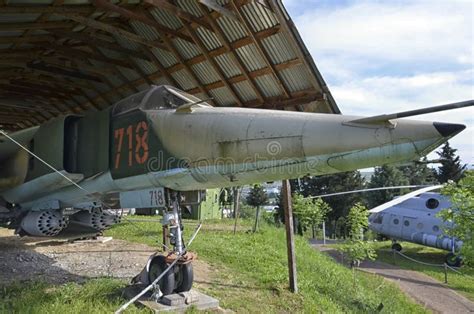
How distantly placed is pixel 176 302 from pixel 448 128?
4.41m

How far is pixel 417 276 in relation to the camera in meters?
19.0

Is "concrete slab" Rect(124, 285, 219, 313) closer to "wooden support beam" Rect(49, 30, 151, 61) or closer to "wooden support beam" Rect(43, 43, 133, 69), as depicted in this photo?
"wooden support beam" Rect(49, 30, 151, 61)

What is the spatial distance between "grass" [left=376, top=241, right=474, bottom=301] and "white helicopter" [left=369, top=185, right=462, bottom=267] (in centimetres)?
112

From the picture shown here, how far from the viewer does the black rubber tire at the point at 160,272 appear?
20.4 ft

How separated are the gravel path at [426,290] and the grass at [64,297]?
11.1 meters

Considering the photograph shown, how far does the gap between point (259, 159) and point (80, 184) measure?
142 inches

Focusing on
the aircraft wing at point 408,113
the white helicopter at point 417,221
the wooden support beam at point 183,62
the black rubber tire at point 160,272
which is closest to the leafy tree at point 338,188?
the white helicopter at point 417,221

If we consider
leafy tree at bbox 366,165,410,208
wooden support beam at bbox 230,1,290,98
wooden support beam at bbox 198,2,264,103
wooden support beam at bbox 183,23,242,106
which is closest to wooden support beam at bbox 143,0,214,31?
wooden support beam at bbox 198,2,264,103

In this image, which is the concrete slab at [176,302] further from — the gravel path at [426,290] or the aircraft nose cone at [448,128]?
the gravel path at [426,290]

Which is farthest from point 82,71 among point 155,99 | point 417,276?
point 417,276

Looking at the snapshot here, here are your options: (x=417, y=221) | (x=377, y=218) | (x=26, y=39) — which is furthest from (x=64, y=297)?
(x=377, y=218)

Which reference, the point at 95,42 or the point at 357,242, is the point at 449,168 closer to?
the point at 357,242

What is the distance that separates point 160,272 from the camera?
6293 millimetres

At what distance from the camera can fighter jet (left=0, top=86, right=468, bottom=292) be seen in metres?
4.01
